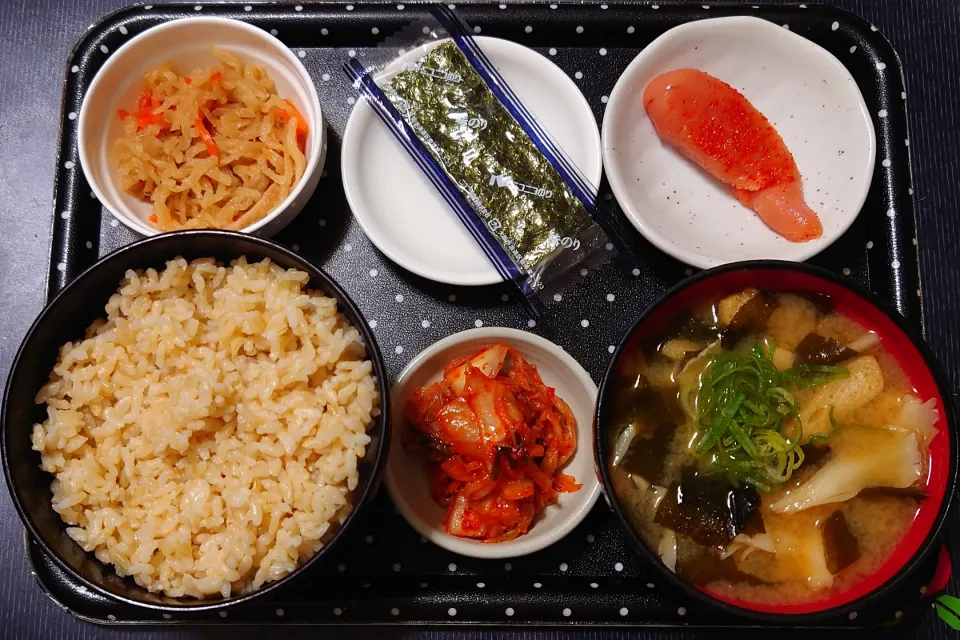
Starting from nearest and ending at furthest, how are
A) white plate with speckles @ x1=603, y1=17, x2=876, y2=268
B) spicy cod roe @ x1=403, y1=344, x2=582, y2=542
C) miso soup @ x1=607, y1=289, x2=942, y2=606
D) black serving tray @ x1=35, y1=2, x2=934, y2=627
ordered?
1. miso soup @ x1=607, y1=289, x2=942, y2=606
2. spicy cod roe @ x1=403, y1=344, x2=582, y2=542
3. black serving tray @ x1=35, y1=2, x2=934, y2=627
4. white plate with speckles @ x1=603, y1=17, x2=876, y2=268

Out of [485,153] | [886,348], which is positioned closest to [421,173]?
[485,153]

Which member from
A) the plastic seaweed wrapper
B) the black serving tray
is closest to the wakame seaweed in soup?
the plastic seaweed wrapper

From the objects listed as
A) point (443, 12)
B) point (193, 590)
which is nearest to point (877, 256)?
point (443, 12)

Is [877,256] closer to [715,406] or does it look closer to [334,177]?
[715,406]

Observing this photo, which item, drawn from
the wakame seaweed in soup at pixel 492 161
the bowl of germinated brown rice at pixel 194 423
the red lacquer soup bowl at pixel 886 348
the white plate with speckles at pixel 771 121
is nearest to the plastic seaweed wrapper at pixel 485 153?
the wakame seaweed in soup at pixel 492 161

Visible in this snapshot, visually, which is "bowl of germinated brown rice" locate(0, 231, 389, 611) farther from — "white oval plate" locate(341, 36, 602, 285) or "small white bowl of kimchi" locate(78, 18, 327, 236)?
"white oval plate" locate(341, 36, 602, 285)

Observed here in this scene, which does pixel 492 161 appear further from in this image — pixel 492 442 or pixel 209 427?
pixel 209 427
